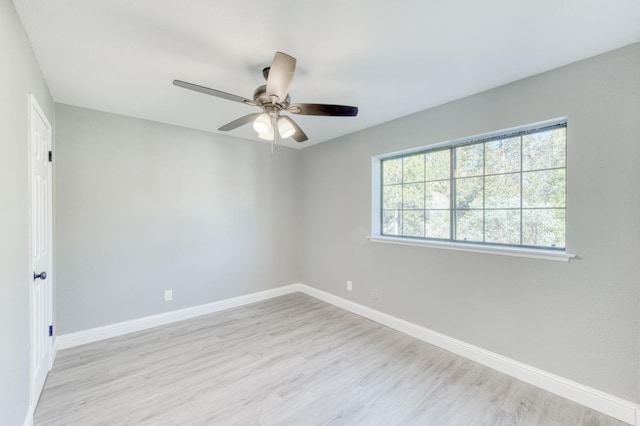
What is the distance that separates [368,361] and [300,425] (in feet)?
3.06

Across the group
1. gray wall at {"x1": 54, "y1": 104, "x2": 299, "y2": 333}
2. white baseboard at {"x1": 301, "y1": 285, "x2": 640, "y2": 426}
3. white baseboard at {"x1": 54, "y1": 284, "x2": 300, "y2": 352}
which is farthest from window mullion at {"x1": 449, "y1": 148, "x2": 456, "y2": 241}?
white baseboard at {"x1": 54, "y1": 284, "x2": 300, "y2": 352}

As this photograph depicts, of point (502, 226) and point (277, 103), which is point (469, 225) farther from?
point (277, 103)

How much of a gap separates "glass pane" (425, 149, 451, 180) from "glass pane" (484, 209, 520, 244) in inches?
23.3

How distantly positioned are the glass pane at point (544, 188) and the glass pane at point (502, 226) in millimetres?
148

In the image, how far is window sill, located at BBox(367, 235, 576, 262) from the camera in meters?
2.01

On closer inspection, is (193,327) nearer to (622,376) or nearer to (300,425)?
(300,425)

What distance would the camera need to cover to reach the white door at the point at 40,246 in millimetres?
1824

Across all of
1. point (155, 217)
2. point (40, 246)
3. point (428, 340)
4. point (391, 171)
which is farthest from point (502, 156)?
point (40, 246)

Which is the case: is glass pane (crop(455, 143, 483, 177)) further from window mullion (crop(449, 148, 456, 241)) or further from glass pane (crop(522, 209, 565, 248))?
glass pane (crop(522, 209, 565, 248))

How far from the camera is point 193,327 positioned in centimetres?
317

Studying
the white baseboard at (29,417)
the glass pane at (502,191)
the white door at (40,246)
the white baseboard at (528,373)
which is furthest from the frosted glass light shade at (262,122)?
the white baseboard at (528,373)

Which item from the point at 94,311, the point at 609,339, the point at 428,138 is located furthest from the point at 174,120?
the point at 609,339

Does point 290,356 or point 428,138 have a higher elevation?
point 428,138

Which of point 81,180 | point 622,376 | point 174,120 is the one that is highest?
point 174,120
